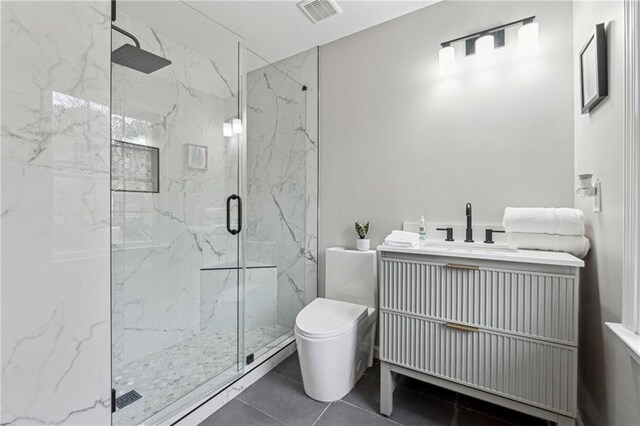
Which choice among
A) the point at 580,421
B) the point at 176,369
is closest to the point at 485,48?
the point at 580,421

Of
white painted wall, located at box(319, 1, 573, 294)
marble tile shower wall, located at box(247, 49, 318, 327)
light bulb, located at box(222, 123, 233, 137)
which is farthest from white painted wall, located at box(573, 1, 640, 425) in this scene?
light bulb, located at box(222, 123, 233, 137)

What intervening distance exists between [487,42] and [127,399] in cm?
289

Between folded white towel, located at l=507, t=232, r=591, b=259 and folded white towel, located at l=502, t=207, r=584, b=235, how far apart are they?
0.08ft

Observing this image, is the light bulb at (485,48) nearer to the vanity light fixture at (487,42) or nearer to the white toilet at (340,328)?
the vanity light fixture at (487,42)

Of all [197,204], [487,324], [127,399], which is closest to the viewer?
[487,324]

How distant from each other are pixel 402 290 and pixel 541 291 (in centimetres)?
60

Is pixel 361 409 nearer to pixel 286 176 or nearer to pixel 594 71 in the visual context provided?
pixel 286 176

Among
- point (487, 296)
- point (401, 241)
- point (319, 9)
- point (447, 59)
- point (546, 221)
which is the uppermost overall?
point (319, 9)

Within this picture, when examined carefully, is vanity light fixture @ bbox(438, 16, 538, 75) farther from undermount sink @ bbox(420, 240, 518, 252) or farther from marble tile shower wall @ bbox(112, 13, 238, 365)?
marble tile shower wall @ bbox(112, 13, 238, 365)

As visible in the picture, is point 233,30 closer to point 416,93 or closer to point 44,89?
point 416,93

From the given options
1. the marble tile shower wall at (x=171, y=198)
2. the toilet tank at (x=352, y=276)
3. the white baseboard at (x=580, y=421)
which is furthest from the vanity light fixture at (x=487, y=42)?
the white baseboard at (x=580, y=421)

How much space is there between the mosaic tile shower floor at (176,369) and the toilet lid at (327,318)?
597mm

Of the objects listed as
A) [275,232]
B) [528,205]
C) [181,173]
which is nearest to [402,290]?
[528,205]

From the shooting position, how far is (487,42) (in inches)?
67.2
